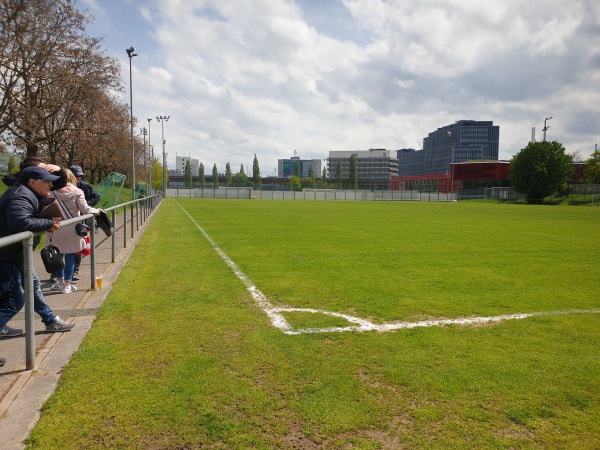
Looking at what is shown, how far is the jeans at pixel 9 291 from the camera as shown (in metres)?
3.92

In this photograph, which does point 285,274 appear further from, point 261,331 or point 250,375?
point 250,375

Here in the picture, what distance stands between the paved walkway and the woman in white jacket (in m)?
0.25

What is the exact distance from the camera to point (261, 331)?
15.3 feet

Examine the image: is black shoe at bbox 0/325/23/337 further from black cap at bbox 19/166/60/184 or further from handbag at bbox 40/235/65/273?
black cap at bbox 19/166/60/184

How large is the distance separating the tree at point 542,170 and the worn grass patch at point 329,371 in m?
64.8

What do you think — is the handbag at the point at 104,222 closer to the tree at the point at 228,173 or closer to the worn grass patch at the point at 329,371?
the worn grass patch at the point at 329,371

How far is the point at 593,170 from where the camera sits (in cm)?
6838

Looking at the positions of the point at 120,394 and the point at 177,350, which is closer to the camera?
the point at 120,394

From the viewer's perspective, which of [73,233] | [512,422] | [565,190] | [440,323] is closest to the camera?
[512,422]

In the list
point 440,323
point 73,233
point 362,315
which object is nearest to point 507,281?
point 440,323

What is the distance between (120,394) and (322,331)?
7.19ft

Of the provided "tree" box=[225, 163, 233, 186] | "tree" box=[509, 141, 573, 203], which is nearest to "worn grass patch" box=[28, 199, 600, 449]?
"tree" box=[509, 141, 573, 203]

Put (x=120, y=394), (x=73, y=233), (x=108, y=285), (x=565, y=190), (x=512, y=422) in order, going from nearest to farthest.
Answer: (x=512, y=422), (x=120, y=394), (x=73, y=233), (x=108, y=285), (x=565, y=190)

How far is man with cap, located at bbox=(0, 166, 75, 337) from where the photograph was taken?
3828mm
